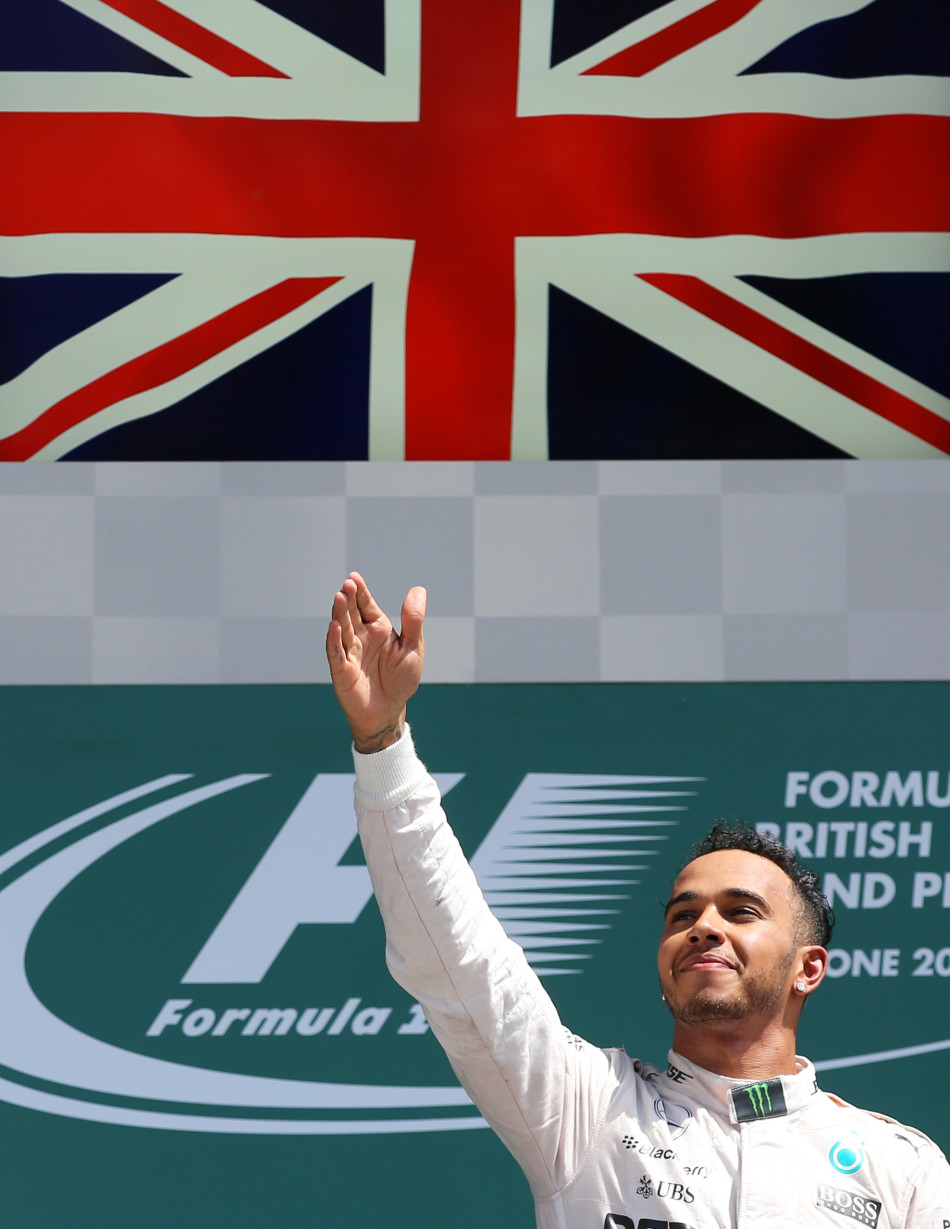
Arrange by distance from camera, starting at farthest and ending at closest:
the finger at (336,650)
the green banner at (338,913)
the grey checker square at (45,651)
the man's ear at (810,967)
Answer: the grey checker square at (45,651) < the green banner at (338,913) < the man's ear at (810,967) < the finger at (336,650)

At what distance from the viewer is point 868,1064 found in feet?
8.81

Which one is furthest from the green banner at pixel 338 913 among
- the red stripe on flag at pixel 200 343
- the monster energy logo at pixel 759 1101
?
the monster energy logo at pixel 759 1101

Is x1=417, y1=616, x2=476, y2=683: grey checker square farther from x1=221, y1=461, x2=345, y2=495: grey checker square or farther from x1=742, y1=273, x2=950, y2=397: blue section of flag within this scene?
x1=742, y1=273, x2=950, y2=397: blue section of flag

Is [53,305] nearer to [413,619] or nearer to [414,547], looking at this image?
[414,547]

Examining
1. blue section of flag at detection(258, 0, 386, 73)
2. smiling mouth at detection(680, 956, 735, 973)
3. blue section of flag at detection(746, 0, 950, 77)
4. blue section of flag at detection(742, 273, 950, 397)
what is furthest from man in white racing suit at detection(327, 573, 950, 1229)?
blue section of flag at detection(746, 0, 950, 77)

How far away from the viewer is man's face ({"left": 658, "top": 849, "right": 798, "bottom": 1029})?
1660mm

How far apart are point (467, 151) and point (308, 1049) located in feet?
6.43

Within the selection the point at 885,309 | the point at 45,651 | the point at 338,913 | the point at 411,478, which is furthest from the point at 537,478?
the point at 45,651

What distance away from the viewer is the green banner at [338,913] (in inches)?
103

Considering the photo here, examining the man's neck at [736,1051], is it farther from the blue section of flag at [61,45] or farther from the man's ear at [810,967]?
the blue section of flag at [61,45]

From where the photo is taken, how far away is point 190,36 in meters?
2.96

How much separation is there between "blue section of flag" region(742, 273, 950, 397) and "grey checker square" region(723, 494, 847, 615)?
39 cm

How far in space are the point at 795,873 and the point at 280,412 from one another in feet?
5.26

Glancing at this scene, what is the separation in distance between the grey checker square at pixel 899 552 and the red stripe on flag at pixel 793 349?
0.69ft
